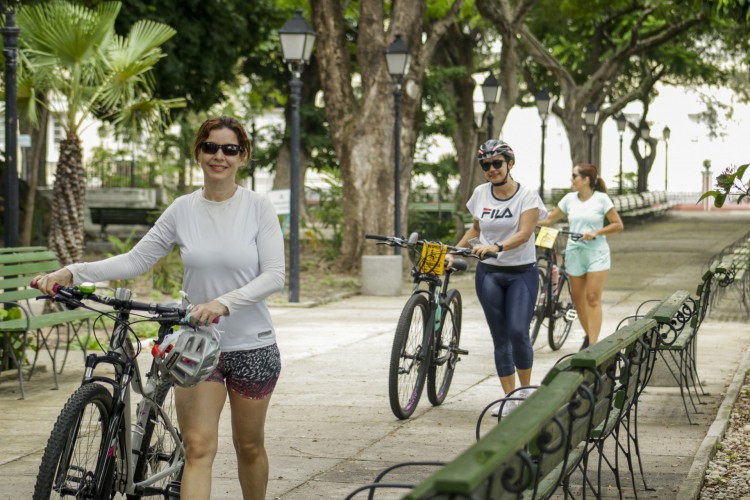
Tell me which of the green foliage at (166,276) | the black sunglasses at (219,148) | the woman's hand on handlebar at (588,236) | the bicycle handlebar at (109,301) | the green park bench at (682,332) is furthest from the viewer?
the green foliage at (166,276)

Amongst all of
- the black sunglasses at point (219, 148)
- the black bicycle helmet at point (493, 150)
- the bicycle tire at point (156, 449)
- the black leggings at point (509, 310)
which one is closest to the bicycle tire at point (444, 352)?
the black leggings at point (509, 310)

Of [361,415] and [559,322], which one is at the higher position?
[559,322]

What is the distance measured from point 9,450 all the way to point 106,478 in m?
2.94

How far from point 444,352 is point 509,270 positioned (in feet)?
2.89

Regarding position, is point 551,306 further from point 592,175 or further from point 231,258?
point 231,258

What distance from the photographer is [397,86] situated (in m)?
19.5

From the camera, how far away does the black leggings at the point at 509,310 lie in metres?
8.46

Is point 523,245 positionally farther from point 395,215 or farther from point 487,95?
point 487,95

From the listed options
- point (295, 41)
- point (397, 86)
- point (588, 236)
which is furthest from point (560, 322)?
point (397, 86)

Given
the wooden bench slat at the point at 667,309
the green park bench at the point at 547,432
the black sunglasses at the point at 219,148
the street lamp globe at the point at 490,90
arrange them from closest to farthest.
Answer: the green park bench at the point at 547,432
the black sunglasses at the point at 219,148
the wooden bench slat at the point at 667,309
the street lamp globe at the point at 490,90

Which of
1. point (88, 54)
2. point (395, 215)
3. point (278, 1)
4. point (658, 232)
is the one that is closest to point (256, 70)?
point (278, 1)

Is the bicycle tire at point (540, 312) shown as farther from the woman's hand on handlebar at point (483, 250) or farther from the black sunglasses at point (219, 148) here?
the black sunglasses at point (219, 148)

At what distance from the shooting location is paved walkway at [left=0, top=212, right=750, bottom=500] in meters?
6.81

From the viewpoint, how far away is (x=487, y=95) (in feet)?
81.4
